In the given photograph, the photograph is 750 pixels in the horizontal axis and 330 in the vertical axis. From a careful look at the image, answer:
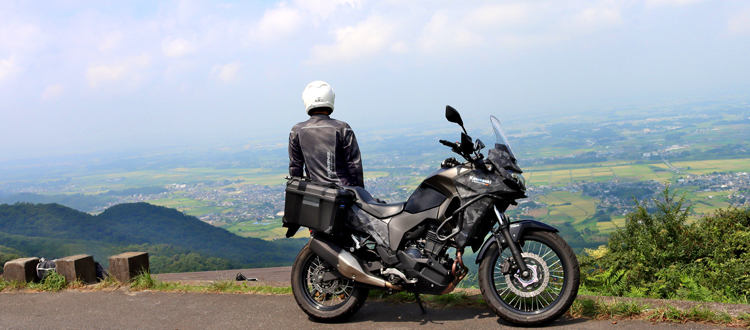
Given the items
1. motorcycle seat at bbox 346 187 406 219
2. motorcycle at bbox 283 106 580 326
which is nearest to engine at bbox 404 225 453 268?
motorcycle at bbox 283 106 580 326

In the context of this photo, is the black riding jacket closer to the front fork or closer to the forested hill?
the front fork

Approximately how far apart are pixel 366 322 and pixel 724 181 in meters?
43.9

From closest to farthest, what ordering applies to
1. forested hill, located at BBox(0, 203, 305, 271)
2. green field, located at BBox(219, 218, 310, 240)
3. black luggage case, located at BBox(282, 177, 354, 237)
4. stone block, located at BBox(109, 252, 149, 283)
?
black luggage case, located at BBox(282, 177, 354, 237) < stone block, located at BBox(109, 252, 149, 283) < forested hill, located at BBox(0, 203, 305, 271) < green field, located at BBox(219, 218, 310, 240)

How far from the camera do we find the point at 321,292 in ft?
14.7

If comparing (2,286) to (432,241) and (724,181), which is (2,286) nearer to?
(432,241)

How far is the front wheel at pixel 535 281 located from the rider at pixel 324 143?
63.6 inches

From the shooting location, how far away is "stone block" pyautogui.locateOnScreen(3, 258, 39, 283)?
6.18 meters

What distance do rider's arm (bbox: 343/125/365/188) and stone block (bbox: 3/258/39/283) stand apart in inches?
174

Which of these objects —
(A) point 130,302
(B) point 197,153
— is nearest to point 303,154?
(A) point 130,302

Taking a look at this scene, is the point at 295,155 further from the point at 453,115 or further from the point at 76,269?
the point at 76,269

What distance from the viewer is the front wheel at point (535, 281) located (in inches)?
149

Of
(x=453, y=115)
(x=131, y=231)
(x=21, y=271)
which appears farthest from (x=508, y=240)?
(x=131, y=231)

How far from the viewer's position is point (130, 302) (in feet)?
17.6

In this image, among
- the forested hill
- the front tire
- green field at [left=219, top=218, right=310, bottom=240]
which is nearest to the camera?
the front tire
